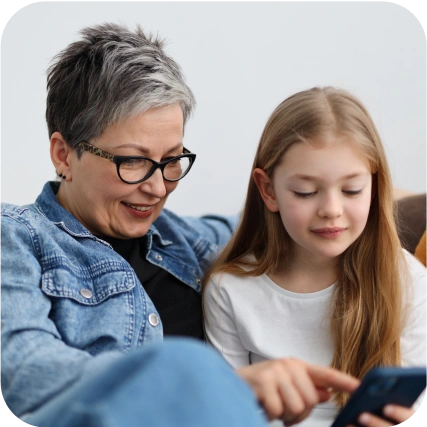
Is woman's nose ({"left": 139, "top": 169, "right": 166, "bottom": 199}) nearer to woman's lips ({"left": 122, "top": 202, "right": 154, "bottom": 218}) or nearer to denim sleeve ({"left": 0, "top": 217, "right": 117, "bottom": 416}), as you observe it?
woman's lips ({"left": 122, "top": 202, "right": 154, "bottom": 218})

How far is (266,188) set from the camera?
1740 mm

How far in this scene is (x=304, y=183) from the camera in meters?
1.55

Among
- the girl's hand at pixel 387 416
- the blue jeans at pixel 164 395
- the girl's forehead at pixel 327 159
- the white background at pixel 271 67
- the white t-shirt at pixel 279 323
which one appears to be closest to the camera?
the blue jeans at pixel 164 395

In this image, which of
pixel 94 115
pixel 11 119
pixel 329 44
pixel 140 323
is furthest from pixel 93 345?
pixel 329 44

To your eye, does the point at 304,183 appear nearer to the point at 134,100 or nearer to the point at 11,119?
the point at 134,100

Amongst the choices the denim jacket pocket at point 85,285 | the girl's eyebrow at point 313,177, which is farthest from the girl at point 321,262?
the denim jacket pocket at point 85,285

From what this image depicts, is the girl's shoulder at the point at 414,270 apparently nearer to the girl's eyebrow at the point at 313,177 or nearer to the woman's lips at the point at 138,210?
the girl's eyebrow at the point at 313,177

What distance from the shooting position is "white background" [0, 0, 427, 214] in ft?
9.61

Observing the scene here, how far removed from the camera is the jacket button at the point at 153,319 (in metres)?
1.65

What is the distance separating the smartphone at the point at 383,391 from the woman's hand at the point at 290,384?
29 mm

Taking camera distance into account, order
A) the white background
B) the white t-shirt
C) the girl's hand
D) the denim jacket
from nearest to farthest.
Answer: the girl's hand → the denim jacket → the white t-shirt → the white background

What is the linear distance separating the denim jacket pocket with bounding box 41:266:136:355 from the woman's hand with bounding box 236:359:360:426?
0.51 m

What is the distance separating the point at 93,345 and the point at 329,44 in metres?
1.94

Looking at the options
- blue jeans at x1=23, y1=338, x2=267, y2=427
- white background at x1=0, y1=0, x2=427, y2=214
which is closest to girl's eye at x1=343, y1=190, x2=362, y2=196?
blue jeans at x1=23, y1=338, x2=267, y2=427
